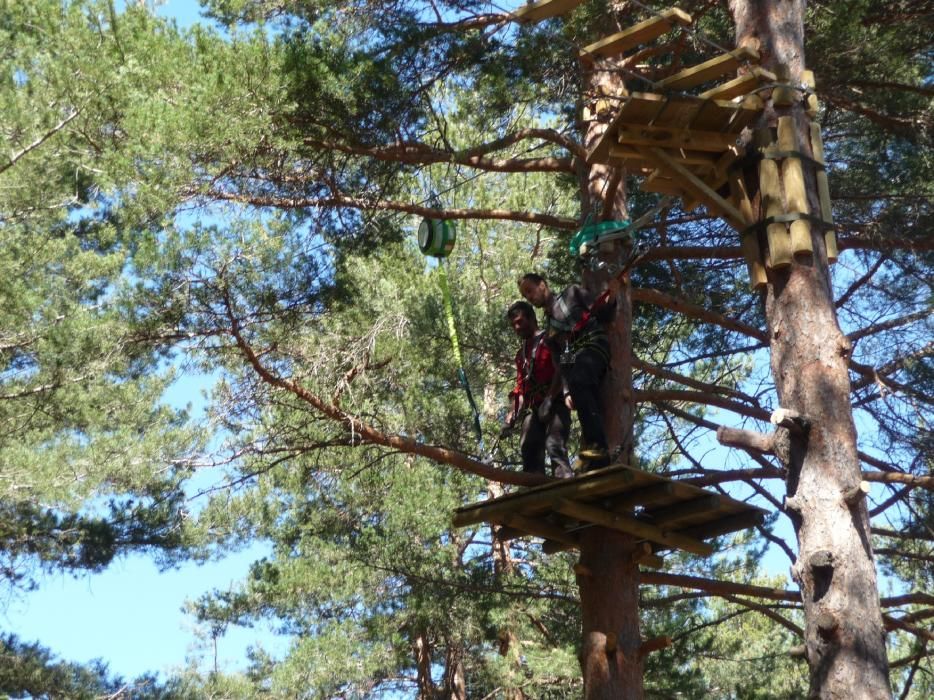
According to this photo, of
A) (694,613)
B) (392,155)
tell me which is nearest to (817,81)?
(392,155)

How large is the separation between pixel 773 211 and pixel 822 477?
1.26 m

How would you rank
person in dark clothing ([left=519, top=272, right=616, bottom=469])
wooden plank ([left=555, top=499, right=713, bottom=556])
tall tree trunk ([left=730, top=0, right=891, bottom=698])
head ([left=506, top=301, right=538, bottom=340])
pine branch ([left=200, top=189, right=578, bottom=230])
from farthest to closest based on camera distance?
1. pine branch ([left=200, top=189, right=578, bottom=230])
2. head ([left=506, top=301, right=538, bottom=340])
3. person in dark clothing ([left=519, top=272, right=616, bottom=469])
4. wooden plank ([left=555, top=499, right=713, bottom=556])
5. tall tree trunk ([left=730, top=0, right=891, bottom=698])

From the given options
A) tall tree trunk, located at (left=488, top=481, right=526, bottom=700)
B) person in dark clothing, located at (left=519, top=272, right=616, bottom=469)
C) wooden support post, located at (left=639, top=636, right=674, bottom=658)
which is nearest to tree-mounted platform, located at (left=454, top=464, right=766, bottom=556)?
person in dark clothing, located at (left=519, top=272, right=616, bottom=469)

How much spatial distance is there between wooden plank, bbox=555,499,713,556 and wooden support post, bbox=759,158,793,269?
4.76ft

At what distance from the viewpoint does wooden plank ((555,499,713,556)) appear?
5.60 m

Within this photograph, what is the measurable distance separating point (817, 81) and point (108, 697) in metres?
7.48

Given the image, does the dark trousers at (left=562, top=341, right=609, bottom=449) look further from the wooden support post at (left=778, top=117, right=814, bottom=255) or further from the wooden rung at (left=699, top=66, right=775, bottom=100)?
the wooden rung at (left=699, top=66, right=775, bottom=100)

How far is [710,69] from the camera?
541cm

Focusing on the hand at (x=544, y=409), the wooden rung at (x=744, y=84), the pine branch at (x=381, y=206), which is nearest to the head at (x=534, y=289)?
the hand at (x=544, y=409)

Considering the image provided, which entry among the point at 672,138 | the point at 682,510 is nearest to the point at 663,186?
the point at 672,138

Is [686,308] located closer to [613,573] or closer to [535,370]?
[535,370]

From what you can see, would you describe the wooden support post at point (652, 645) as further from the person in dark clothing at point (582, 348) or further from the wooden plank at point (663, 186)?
the wooden plank at point (663, 186)

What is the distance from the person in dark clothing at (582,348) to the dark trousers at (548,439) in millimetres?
111

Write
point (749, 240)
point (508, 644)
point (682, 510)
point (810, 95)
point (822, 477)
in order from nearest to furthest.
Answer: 1. point (822, 477)
2. point (749, 240)
3. point (810, 95)
4. point (682, 510)
5. point (508, 644)
